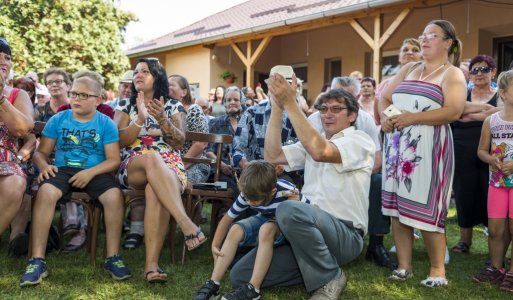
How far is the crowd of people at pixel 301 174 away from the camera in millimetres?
2977

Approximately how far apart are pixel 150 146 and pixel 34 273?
49.0 inches

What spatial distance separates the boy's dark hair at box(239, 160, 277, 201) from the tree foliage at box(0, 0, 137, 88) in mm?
13784

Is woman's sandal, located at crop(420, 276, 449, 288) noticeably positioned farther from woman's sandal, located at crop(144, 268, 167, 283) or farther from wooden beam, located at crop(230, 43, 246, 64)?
wooden beam, located at crop(230, 43, 246, 64)

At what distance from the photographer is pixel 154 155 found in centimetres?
355

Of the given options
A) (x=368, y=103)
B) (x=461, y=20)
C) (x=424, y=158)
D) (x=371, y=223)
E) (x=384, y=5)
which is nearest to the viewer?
(x=424, y=158)

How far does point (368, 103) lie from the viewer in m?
6.12

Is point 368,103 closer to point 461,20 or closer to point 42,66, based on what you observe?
point 461,20

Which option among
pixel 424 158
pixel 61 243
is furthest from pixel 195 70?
pixel 424 158

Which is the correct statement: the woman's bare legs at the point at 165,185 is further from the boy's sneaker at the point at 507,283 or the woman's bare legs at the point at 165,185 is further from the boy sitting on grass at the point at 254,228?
the boy's sneaker at the point at 507,283

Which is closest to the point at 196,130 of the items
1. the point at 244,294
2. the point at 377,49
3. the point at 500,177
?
the point at 244,294

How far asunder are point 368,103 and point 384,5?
13.6 ft

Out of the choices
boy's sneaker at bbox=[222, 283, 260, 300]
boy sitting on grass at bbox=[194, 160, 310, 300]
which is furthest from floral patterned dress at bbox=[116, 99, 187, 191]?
boy's sneaker at bbox=[222, 283, 260, 300]

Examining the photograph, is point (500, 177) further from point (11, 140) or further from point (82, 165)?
point (11, 140)

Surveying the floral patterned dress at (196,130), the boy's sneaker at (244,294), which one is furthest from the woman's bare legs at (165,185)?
the floral patterned dress at (196,130)
